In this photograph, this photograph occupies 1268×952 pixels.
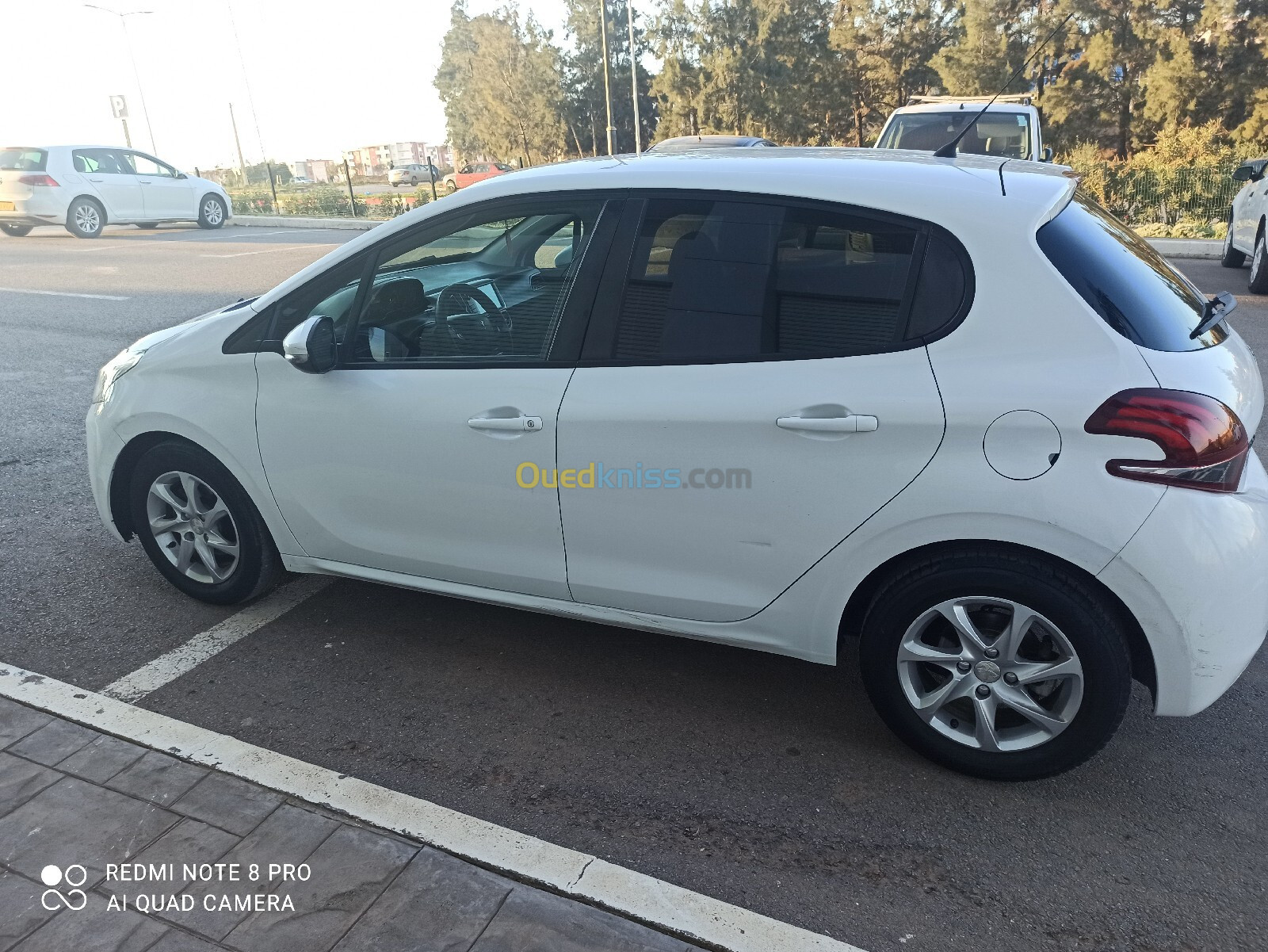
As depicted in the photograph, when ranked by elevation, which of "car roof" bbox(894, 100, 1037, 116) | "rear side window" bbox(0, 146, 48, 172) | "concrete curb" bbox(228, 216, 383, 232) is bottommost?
"concrete curb" bbox(228, 216, 383, 232)

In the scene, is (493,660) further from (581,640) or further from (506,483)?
(506,483)

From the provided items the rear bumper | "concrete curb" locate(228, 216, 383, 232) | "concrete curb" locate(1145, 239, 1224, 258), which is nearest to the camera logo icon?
the rear bumper

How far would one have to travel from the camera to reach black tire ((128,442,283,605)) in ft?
12.3

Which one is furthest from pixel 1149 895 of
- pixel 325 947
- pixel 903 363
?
pixel 325 947

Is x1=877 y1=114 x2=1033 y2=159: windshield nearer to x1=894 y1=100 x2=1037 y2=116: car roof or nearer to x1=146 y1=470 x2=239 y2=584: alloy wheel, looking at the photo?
x1=894 y1=100 x2=1037 y2=116: car roof

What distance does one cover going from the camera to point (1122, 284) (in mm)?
2723

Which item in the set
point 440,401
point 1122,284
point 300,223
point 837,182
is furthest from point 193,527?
point 300,223

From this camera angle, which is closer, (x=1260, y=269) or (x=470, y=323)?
(x=470, y=323)

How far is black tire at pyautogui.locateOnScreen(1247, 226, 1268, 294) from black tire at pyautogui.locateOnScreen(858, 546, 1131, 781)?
895 cm

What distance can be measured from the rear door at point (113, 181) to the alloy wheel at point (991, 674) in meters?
20.2

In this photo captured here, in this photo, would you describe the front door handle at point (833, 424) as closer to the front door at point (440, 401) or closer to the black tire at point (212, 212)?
the front door at point (440, 401)

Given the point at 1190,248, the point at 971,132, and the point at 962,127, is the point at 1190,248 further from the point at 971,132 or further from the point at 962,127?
the point at 971,132

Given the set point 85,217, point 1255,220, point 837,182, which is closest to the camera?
point 837,182

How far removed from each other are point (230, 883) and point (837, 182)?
2458 mm
